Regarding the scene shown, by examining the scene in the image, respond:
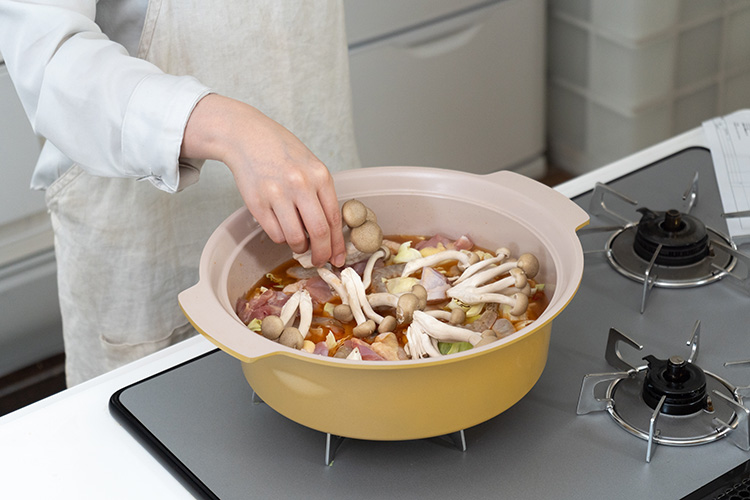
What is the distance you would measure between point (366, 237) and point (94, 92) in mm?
283

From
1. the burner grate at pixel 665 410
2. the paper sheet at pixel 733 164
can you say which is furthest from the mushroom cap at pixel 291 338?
the paper sheet at pixel 733 164

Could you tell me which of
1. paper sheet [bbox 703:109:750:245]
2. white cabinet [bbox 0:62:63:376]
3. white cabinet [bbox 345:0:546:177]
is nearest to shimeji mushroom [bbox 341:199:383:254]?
paper sheet [bbox 703:109:750:245]

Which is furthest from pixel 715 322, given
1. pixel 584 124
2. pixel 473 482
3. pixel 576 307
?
pixel 584 124

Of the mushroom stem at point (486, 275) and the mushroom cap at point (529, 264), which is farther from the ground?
the mushroom cap at point (529, 264)

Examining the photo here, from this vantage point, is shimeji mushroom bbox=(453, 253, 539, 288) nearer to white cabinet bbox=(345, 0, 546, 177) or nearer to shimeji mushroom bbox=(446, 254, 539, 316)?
shimeji mushroom bbox=(446, 254, 539, 316)

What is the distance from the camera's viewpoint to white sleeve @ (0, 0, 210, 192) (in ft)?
2.54

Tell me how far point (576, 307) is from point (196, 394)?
1.25ft

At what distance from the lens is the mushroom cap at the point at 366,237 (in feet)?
2.57

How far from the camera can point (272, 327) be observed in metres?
0.68

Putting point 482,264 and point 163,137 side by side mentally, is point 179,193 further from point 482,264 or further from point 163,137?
point 482,264

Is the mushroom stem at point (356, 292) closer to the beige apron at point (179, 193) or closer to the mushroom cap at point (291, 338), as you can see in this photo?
the mushroom cap at point (291, 338)

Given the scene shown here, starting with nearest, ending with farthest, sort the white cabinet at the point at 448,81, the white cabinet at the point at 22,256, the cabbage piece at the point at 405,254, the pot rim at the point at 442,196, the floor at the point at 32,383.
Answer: the pot rim at the point at 442,196
the cabbage piece at the point at 405,254
the white cabinet at the point at 22,256
the floor at the point at 32,383
the white cabinet at the point at 448,81

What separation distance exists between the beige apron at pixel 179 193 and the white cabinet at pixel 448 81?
86 centimetres

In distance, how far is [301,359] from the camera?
61 cm
